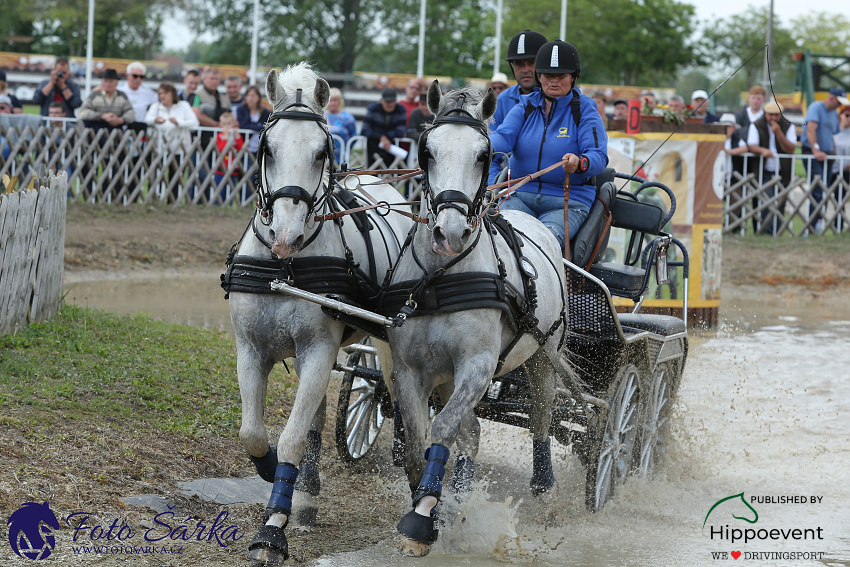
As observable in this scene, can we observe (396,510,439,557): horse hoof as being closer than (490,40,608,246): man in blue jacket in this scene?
Yes

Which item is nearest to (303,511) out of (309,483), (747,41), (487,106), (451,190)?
(309,483)

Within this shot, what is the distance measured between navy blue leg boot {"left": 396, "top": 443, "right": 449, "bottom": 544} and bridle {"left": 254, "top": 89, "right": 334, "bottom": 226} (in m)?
1.23

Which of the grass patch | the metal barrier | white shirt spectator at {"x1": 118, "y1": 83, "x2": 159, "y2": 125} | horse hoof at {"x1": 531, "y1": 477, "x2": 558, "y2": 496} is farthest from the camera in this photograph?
the metal barrier

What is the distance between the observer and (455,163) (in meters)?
4.55

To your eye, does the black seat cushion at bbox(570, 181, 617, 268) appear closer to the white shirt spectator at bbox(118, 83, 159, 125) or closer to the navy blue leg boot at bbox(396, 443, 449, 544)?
the navy blue leg boot at bbox(396, 443, 449, 544)

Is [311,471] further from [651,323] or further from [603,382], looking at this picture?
[651,323]

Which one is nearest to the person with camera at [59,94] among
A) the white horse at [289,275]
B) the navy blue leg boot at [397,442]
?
the navy blue leg boot at [397,442]

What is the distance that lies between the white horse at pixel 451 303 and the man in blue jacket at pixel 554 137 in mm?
1387

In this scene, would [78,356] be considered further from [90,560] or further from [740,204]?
[740,204]

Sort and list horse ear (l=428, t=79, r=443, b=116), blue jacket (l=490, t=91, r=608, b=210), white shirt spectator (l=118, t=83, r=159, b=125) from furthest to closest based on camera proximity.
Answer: white shirt spectator (l=118, t=83, r=159, b=125) < blue jacket (l=490, t=91, r=608, b=210) < horse ear (l=428, t=79, r=443, b=116)

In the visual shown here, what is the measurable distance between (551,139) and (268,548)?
3.24 meters

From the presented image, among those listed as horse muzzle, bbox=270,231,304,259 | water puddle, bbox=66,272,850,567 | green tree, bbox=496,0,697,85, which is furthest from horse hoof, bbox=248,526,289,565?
green tree, bbox=496,0,697,85

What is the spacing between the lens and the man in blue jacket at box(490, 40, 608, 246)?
20.8 feet

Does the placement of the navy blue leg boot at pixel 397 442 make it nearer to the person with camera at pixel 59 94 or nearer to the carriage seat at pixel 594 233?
the carriage seat at pixel 594 233
